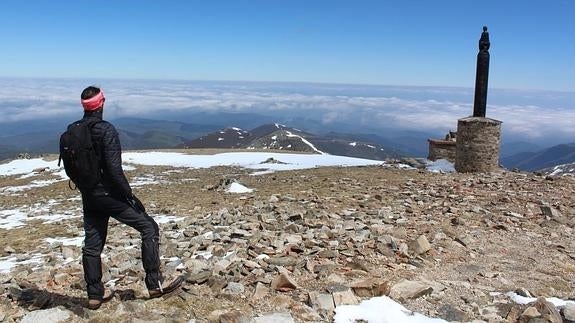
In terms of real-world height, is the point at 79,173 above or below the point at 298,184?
above

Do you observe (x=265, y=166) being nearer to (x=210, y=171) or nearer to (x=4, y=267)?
(x=210, y=171)

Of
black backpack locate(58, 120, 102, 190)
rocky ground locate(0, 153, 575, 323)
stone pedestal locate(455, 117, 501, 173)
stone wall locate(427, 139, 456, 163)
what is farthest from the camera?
stone wall locate(427, 139, 456, 163)

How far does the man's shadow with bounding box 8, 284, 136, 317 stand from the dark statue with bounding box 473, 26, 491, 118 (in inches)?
722

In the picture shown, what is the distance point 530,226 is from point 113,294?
30.3 ft

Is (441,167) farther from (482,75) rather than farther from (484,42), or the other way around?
(484,42)

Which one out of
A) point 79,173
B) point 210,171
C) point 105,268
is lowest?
point 210,171

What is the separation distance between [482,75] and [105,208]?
19.3 meters

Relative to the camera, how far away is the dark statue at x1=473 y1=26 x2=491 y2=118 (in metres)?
21.1

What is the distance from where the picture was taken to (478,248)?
958 centimetres

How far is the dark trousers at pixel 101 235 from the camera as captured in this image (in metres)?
6.11

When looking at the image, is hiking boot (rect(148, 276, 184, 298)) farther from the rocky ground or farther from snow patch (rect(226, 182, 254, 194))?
snow patch (rect(226, 182, 254, 194))

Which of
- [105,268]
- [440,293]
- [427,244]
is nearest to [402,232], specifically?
→ [427,244]

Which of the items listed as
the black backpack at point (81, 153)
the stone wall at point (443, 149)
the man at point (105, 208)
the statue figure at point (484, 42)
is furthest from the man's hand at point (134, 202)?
the stone wall at point (443, 149)

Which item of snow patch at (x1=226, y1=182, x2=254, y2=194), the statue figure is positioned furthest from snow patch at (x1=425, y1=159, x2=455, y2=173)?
snow patch at (x1=226, y1=182, x2=254, y2=194)
